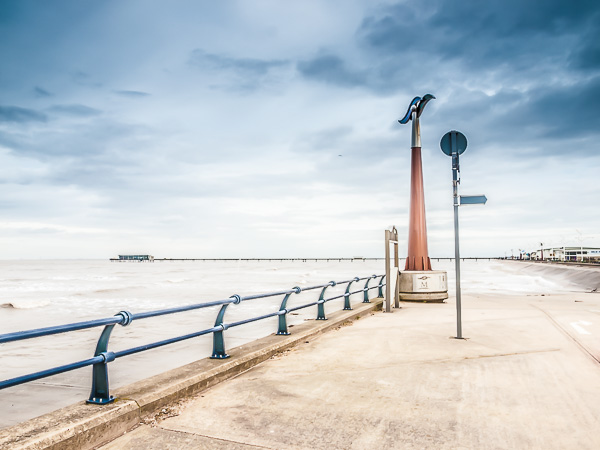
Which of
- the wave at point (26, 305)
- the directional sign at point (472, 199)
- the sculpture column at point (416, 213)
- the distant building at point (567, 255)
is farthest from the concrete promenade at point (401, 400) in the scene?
the distant building at point (567, 255)

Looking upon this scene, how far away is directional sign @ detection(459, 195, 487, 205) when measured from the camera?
8695 millimetres

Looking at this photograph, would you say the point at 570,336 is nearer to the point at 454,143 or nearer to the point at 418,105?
the point at 454,143

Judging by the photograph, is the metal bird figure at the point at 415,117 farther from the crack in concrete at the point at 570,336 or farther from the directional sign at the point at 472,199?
the directional sign at the point at 472,199

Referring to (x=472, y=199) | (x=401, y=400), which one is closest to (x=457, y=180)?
(x=472, y=199)

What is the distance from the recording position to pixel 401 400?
504cm

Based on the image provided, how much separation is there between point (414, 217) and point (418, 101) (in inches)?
166

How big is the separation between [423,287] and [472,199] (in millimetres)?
8054

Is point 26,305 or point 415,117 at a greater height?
point 415,117

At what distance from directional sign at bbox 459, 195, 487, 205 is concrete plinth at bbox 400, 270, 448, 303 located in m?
7.86

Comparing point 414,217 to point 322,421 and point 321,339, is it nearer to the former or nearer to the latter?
point 321,339

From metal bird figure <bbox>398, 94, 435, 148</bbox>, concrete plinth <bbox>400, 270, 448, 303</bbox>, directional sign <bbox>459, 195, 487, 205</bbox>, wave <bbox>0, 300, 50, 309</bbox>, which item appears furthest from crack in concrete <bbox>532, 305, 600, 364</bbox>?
wave <bbox>0, 300, 50, 309</bbox>

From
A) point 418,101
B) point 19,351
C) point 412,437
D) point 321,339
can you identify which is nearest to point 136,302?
→ point 19,351

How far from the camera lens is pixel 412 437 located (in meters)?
4.02

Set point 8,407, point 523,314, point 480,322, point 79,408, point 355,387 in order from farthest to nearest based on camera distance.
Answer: point 523,314 → point 480,322 → point 8,407 → point 355,387 → point 79,408
